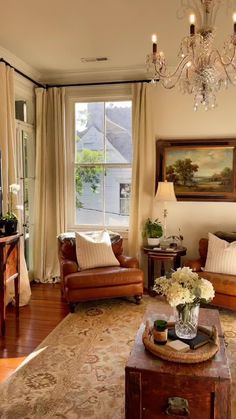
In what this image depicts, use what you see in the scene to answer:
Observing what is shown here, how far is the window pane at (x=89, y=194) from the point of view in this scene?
5.32m

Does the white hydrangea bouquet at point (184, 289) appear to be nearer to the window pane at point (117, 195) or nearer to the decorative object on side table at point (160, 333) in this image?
the decorative object on side table at point (160, 333)

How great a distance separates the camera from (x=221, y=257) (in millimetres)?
4113

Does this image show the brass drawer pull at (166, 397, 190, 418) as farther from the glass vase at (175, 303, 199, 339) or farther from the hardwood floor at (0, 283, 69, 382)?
the hardwood floor at (0, 283, 69, 382)

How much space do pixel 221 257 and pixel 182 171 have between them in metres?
1.42

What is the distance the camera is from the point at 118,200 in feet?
17.3

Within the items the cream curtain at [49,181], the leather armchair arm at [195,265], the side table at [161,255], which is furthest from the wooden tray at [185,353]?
the cream curtain at [49,181]

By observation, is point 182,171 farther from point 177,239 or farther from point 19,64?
point 19,64

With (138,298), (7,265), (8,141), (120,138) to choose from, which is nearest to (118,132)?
(120,138)

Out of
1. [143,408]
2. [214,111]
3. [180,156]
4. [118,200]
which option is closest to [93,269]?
[118,200]

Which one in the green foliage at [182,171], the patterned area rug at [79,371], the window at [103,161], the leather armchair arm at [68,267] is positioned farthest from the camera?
the window at [103,161]

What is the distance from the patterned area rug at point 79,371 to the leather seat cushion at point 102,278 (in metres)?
0.34

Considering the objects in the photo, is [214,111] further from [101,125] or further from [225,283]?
[225,283]

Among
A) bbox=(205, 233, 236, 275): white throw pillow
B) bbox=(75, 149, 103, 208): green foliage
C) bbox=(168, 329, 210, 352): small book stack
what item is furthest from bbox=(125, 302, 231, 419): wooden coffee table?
bbox=(75, 149, 103, 208): green foliage

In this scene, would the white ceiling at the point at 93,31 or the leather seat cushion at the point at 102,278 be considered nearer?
the white ceiling at the point at 93,31
